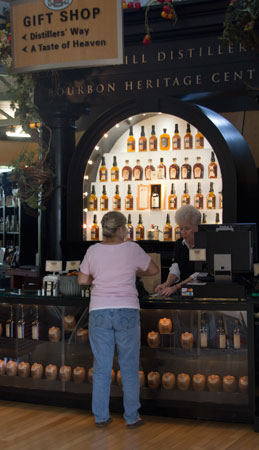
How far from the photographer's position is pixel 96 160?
21.0ft

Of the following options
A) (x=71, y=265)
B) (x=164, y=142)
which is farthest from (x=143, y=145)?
(x=71, y=265)

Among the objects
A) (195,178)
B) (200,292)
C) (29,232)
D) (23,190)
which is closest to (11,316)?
(200,292)

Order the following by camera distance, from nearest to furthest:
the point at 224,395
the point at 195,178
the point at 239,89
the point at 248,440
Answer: the point at 248,440, the point at 224,395, the point at 239,89, the point at 195,178

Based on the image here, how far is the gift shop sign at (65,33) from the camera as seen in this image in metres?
4.04

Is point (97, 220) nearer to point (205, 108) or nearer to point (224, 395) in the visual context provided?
point (205, 108)

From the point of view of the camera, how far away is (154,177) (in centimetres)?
631

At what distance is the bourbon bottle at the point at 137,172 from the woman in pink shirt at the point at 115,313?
91.8 inches

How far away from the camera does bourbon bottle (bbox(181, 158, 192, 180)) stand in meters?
6.19

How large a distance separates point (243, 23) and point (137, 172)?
2.08 meters

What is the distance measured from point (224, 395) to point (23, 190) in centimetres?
311

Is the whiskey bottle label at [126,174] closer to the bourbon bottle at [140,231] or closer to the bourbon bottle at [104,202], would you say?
the bourbon bottle at [104,202]

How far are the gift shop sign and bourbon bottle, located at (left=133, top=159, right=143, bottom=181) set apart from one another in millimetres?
2273

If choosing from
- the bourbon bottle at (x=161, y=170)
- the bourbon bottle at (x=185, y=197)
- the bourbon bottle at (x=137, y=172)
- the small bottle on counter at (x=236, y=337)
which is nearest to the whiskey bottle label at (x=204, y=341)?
the small bottle on counter at (x=236, y=337)

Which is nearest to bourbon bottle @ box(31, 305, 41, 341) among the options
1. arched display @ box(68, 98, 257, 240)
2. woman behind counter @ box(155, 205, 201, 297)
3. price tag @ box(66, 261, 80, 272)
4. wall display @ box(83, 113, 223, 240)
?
price tag @ box(66, 261, 80, 272)
